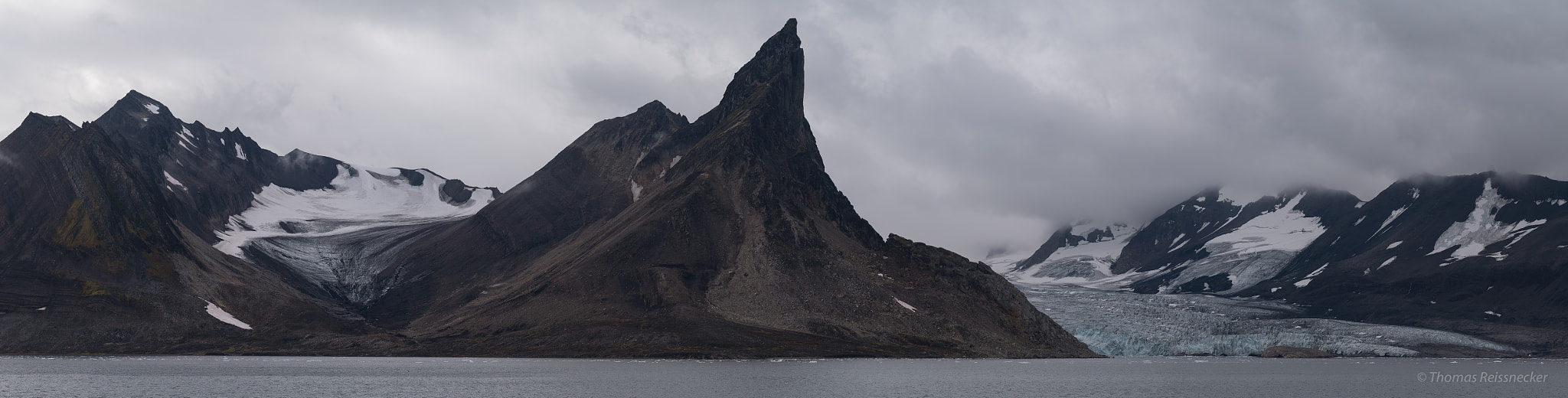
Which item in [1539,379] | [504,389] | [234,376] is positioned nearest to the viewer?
[504,389]

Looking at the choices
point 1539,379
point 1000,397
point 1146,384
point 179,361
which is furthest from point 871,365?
point 179,361

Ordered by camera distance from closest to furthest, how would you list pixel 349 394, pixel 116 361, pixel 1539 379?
1. pixel 349 394
2. pixel 1539 379
3. pixel 116 361

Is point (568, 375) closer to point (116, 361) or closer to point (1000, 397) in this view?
point (1000, 397)

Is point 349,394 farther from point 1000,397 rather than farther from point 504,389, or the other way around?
point 1000,397

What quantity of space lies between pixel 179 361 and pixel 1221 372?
175 metres

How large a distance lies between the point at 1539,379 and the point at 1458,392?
50.9 m

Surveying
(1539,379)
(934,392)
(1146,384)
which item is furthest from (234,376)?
(1539,379)

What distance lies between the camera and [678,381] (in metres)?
151

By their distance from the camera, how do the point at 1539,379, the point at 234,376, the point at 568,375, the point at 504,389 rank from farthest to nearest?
the point at 1539,379, the point at 568,375, the point at 234,376, the point at 504,389

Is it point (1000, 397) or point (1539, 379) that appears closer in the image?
point (1000, 397)

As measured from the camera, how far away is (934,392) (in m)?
136

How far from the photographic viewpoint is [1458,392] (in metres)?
144

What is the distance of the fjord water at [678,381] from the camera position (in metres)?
132

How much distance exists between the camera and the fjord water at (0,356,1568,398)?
131750 mm
